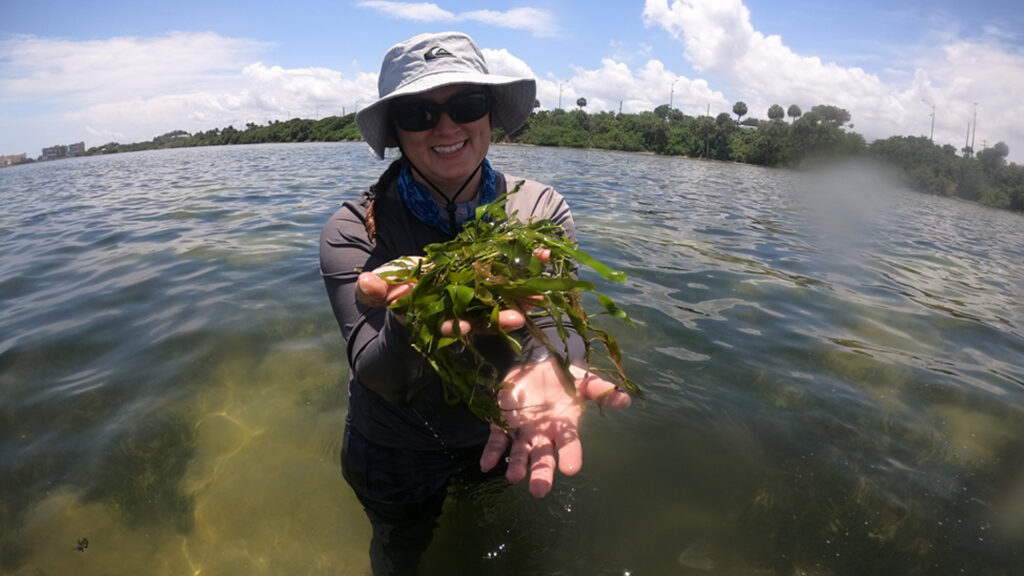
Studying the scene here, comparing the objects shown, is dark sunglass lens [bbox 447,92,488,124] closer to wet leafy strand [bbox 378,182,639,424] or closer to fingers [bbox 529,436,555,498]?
wet leafy strand [bbox 378,182,639,424]

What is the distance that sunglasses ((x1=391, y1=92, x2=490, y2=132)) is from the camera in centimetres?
251

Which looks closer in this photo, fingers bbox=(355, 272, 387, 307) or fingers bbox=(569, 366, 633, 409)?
fingers bbox=(355, 272, 387, 307)

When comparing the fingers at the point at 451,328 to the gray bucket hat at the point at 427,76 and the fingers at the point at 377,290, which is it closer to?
the fingers at the point at 377,290

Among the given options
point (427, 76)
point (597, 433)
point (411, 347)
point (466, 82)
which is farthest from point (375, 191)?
point (597, 433)

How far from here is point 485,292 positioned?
1869 millimetres

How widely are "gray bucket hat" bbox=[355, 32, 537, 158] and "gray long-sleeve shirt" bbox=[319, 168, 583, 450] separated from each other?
36cm

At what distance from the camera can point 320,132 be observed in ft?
361

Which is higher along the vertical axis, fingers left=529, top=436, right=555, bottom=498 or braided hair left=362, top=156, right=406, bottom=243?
braided hair left=362, top=156, right=406, bottom=243

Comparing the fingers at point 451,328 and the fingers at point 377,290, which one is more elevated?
the fingers at point 377,290

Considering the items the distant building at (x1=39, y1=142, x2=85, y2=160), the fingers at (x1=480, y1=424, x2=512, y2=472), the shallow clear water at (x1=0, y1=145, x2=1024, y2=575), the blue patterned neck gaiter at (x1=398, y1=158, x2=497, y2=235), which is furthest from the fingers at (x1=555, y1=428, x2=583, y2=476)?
the distant building at (x1=39, y1=142, x2=85, y2=160)

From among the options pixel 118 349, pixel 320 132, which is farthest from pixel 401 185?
pixel 320 132

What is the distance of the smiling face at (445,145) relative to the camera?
2.54 metres

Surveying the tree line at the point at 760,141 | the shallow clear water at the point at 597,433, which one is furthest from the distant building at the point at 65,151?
the shallow clear water at the point at 597,433

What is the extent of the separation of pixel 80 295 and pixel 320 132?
11404cm
